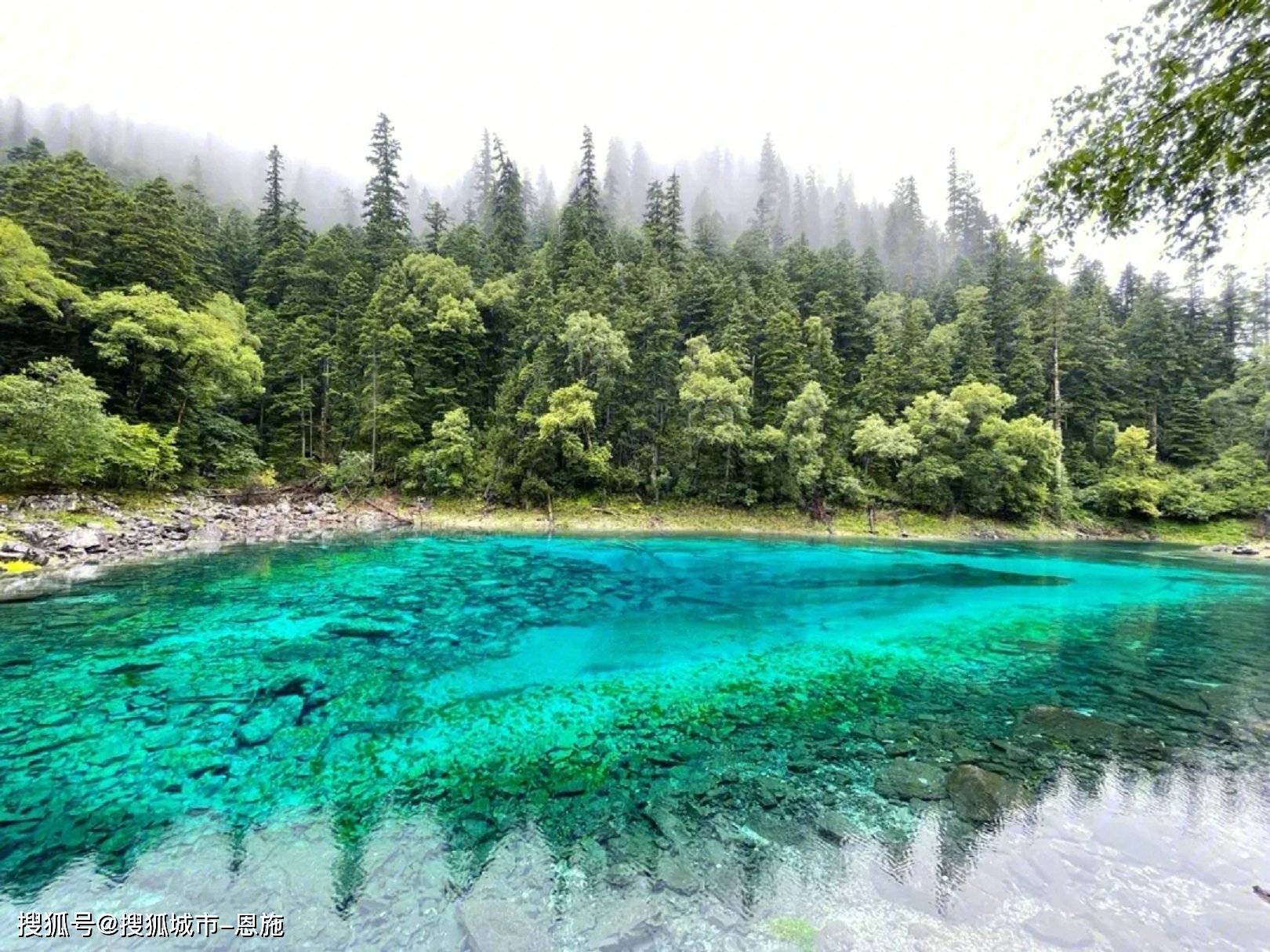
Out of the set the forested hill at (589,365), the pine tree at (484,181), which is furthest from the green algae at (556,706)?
the pine tree at (484,181)

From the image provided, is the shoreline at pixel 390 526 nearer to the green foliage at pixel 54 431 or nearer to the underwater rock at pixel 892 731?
the green foliage at pixel 54 431

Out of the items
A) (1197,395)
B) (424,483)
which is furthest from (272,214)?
(1197,395)

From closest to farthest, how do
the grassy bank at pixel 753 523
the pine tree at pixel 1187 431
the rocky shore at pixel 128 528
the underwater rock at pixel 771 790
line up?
the underwater rock at pixel 771 790, the rocky shore at pixel 128 528, the grassy bank at pixel 753 523, the pine tree at pixel 1187 431

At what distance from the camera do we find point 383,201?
1778 inches

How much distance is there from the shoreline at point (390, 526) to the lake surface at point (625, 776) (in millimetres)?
5617

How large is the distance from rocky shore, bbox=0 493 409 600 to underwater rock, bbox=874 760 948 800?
55.1ft

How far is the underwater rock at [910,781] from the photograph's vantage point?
16.8 ft

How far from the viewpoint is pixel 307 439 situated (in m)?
33.7

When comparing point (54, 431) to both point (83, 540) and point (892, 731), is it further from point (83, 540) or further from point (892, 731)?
point (892, 731)

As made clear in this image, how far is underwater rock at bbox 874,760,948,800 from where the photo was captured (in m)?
5.12

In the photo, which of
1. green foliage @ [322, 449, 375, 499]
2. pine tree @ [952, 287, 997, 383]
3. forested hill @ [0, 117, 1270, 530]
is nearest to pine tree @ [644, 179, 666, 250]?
forested hill @ [0, 117, 1270, 530]

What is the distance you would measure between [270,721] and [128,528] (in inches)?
693

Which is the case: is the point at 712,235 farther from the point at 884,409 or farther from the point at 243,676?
the point at 243,676

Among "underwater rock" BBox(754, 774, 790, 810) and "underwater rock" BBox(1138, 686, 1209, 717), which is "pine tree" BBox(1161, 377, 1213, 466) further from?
"underwater rock" BBox(754, 774, 790, 810)
